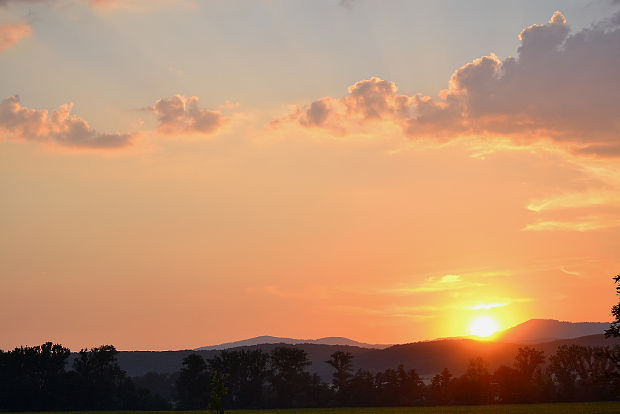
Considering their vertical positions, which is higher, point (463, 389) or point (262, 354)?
point (262, 354)

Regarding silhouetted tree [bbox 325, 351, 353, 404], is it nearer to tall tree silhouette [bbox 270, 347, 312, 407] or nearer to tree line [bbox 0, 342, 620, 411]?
tree line [bbox 0, 342, 620, 411]

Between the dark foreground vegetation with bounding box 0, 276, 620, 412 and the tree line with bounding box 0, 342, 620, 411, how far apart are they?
0.22 meters

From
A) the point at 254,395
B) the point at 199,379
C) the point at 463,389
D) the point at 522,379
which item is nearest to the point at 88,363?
the point at 199,379

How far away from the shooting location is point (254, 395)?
16800 centimetres

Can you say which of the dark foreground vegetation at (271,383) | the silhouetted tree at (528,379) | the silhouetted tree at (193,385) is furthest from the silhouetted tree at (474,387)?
the silhouetted tree at (193,385)

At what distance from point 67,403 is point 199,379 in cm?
3154

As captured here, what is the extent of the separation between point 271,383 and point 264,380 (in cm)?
263

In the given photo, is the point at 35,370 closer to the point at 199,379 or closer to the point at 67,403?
the point at 67,403

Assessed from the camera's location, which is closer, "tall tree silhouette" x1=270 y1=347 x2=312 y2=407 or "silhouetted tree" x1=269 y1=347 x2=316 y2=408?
"silhouetted tree" x1=269 y1=347 x2=316 y2=408

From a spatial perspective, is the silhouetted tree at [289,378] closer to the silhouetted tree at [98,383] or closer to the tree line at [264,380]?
the tree line at [264,380]

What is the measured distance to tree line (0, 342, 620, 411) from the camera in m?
153

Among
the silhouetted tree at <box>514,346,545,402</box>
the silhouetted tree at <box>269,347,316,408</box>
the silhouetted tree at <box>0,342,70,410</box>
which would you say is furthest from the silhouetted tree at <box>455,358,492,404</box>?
the silhouetted tree at <box>0,342,70,410</box>

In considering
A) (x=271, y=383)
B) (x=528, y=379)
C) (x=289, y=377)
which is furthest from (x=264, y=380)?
(x=528, y=379)

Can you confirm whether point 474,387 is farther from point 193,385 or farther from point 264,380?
point 193,385
